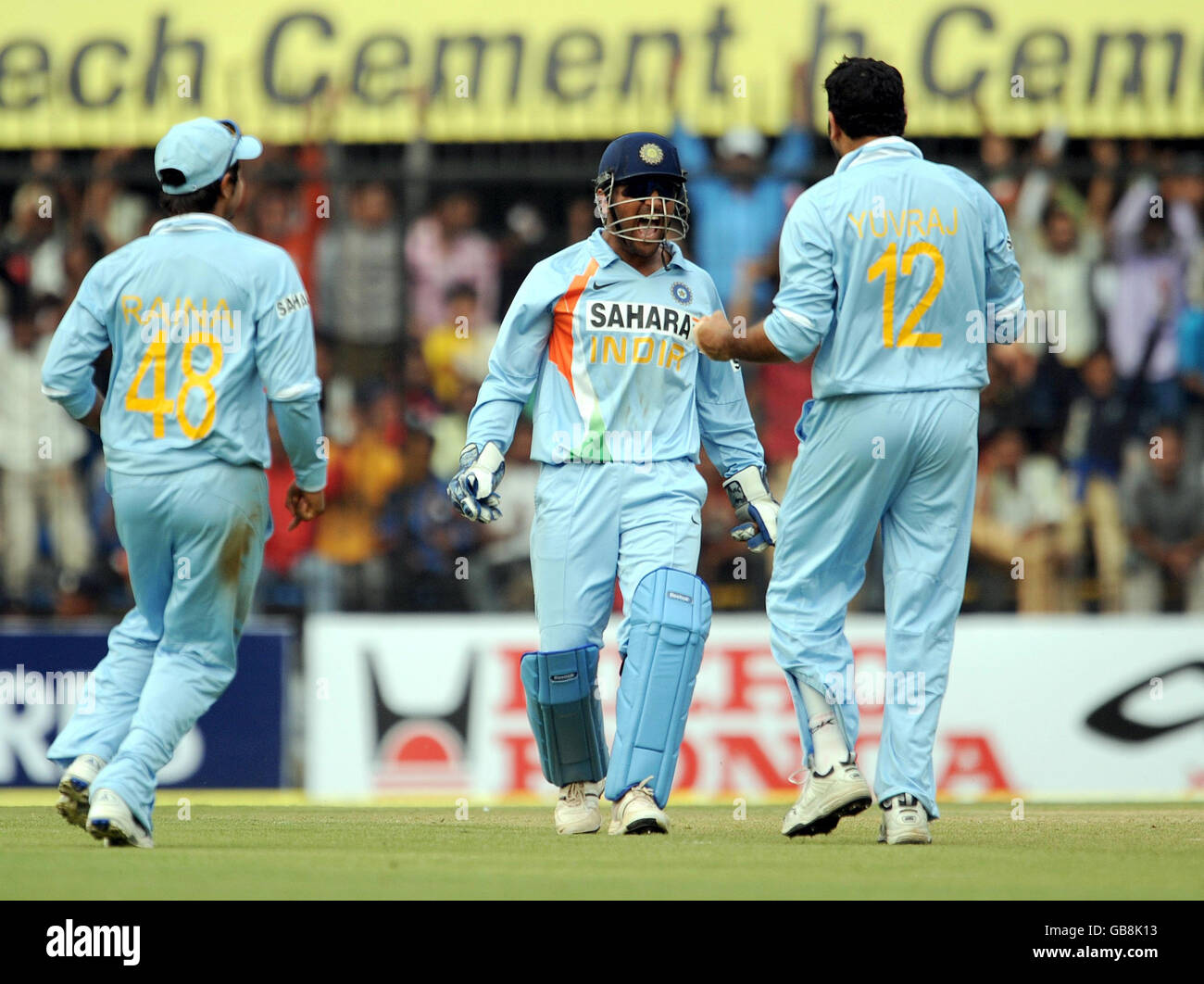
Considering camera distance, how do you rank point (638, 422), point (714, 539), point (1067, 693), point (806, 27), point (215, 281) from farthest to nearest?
point (806, 27)
point (714, 539)
point (1067, 693)
point (638, 422)
point (215, 281)

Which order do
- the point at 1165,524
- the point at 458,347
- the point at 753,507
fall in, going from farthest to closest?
the point at 458,347 < the point at 1165,524 < the point at 753,507

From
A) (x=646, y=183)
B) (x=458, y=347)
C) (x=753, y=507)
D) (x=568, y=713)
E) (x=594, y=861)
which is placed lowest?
(x=594, y=861)

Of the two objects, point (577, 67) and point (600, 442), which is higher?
point (577, 67)

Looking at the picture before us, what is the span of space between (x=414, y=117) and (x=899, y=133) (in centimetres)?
647

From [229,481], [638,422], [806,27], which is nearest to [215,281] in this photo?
[229,481]

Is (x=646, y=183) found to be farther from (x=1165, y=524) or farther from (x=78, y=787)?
(x=1165, y=524)

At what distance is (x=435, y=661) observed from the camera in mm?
10688

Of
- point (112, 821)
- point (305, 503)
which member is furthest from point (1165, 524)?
point (112, 821)

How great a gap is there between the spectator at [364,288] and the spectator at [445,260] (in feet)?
0.92

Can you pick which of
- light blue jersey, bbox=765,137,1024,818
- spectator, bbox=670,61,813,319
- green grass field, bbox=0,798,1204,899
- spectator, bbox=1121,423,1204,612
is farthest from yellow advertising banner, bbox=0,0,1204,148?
light blue jersey, bbox=765,137,1024,818

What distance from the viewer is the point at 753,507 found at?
283 inches

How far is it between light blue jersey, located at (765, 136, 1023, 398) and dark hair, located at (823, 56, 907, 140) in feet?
0.48

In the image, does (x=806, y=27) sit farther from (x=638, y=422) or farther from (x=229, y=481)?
(x=229, y=481)

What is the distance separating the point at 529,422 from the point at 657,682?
5.73m
